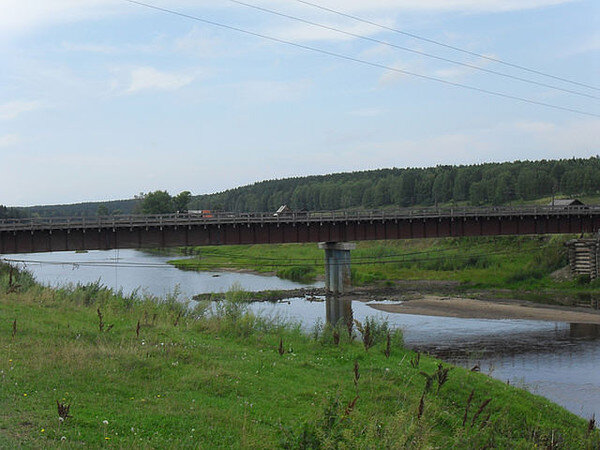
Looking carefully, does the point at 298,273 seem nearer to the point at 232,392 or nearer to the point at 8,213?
the point at 232,392

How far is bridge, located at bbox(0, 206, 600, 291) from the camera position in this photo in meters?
45.5

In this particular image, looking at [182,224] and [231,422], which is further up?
[182,224]

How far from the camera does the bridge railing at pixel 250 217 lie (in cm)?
4522

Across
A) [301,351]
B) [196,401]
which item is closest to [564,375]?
[301,351]

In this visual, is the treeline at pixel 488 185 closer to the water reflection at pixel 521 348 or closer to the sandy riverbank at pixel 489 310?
the sandy riverbank at pixel 489 310

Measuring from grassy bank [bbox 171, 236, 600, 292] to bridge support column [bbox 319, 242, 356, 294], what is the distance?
341 inches

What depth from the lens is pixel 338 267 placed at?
60750mm

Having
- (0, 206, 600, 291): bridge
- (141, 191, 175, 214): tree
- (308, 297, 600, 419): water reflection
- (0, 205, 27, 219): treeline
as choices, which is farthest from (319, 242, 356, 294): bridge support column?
(0, 205, 27, 219): treeline

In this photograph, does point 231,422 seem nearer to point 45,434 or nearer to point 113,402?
point 113,402

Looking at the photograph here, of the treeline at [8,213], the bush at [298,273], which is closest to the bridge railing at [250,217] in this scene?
the bush at [298,273]

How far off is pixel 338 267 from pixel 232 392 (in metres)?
46.0

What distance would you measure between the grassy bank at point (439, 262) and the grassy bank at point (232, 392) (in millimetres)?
45289

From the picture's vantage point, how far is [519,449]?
45.2ft

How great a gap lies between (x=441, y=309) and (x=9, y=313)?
1471 inches
